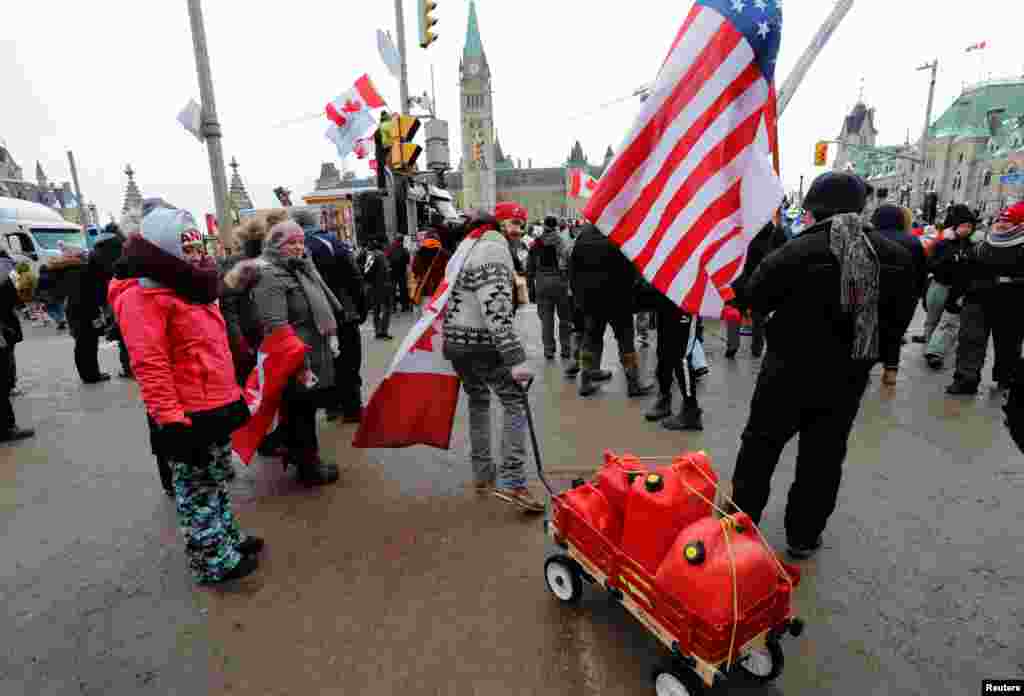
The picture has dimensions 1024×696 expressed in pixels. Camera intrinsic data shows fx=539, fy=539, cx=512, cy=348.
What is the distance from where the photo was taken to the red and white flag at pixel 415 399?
3697mm

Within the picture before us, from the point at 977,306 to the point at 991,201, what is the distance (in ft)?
274

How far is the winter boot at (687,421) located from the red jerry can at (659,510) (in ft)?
8.58

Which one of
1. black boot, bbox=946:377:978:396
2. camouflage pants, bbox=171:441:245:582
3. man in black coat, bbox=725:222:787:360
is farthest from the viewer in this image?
black boot, bbox=946:377:978:396

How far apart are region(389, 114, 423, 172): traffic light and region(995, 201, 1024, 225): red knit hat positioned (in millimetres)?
8546

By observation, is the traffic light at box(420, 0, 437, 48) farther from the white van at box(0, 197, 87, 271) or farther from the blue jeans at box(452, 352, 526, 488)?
the white van at box(0, 197, 87, 271)

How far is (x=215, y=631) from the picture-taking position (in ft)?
8.32

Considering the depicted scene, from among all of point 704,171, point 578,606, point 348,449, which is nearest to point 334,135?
point 348,449

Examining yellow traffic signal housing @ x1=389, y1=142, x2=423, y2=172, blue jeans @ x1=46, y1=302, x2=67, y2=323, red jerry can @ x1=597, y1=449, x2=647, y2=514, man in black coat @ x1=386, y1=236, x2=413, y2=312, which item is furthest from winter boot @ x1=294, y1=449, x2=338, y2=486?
blue jeans @ x1=46, y1=302, x2=67, y2=323

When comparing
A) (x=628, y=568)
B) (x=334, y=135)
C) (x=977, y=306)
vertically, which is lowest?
(x=628, y=568)

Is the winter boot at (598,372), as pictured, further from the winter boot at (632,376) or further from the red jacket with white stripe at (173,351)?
the red jacket with white stripe at (173,351)

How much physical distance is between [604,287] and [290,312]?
3004 millimetres

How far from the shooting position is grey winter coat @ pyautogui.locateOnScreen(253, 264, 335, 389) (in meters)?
3.41

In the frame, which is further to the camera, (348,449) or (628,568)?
(348,449)

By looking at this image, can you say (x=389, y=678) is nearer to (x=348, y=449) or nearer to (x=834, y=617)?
(x=834, y=617)
